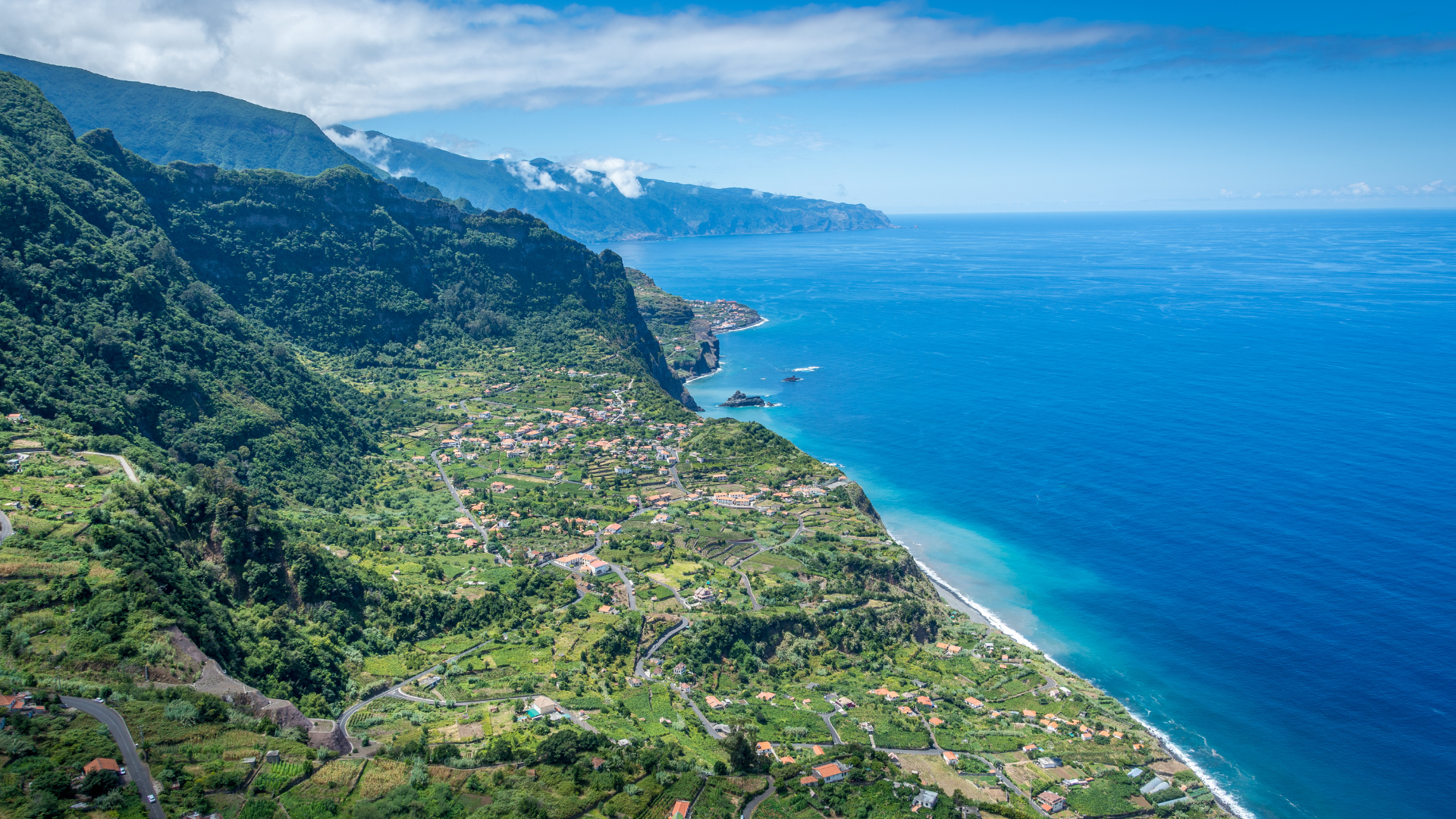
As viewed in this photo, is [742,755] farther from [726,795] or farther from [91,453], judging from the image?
[91,453]

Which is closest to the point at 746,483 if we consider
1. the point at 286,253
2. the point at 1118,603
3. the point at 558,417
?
the point at 558,417

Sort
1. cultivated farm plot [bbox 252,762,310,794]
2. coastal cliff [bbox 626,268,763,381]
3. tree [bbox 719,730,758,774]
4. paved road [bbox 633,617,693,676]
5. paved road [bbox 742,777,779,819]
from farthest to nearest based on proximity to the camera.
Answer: coastal cliff [bbox 626,268,763,381] → paved road [bbox 633,617,693,676] → tree [bbox 719,730,758,774] → paved road [bbox 742,777,779,819] → cultivated farm plot [bbox 252,762,310,794]

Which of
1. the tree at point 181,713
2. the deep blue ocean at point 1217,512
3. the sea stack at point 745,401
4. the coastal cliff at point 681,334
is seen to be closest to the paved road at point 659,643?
the tree at point 181,713

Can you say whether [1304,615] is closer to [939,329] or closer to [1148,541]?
[1148,541]

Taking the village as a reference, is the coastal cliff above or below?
above

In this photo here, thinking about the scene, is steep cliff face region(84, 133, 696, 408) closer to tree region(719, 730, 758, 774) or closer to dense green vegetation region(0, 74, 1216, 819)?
dense green vegetation region(0, 74, 1216, 819)

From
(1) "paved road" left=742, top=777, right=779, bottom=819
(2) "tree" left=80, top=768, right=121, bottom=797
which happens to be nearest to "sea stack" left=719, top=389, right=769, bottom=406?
(1) "paved road" left=742, top=777, right=779, bottom=819
